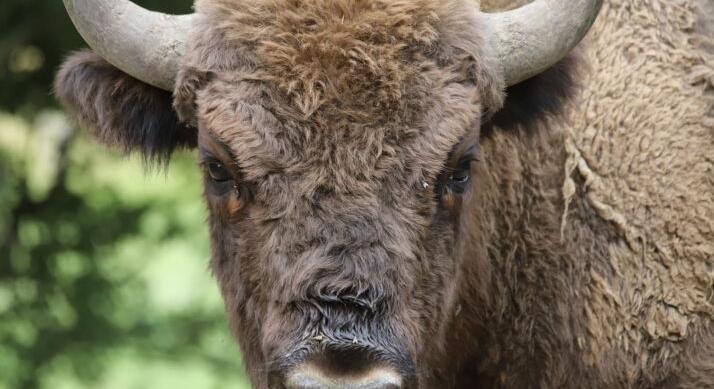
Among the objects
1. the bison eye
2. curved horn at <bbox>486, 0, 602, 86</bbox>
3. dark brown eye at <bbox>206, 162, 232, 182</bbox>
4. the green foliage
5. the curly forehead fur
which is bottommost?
the green foliage

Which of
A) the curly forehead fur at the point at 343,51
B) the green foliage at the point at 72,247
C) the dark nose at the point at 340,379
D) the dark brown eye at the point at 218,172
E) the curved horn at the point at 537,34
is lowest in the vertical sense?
the green foliage at the point at 72,247

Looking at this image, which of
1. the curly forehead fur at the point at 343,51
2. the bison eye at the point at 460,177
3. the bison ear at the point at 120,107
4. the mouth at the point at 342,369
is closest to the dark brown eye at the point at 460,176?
the bison eye at the point at 460,177

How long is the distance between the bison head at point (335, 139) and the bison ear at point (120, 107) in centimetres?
1

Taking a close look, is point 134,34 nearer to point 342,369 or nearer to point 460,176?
point 460,176

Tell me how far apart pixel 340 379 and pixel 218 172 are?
47.1 inches

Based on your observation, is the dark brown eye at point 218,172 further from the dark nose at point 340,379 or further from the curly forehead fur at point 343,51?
the dark nose at point 340,379

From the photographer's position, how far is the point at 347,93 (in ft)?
16.1

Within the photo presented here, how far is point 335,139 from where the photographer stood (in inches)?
191

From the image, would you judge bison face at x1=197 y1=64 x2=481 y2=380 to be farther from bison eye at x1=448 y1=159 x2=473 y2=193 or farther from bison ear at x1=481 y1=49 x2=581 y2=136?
bison ear at x1=481 y1=49 x2=581 y2=136

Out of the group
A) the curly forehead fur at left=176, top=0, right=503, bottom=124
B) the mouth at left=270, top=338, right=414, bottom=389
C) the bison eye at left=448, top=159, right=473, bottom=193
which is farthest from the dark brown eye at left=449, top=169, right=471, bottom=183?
the mouth at left=270, top=338, right=414, bottom=389

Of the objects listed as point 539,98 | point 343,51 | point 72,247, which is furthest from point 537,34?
point 72,247

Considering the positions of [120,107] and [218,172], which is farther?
[120,107]

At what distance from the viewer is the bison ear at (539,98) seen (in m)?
5.64

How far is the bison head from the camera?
4.74 meters
